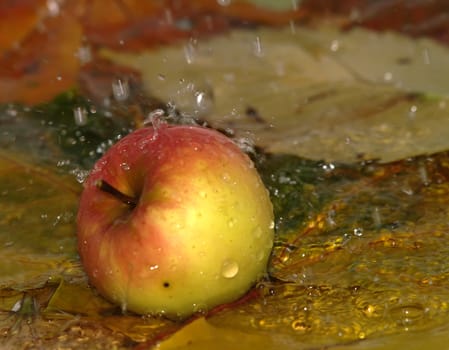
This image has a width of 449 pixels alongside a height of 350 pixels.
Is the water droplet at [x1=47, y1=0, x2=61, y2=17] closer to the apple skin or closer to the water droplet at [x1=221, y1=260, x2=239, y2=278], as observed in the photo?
the apple skin

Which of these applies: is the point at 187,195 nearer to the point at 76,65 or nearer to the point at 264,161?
the point at 264,161

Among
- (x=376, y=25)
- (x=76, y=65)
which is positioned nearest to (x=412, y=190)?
(x=76, y=65)

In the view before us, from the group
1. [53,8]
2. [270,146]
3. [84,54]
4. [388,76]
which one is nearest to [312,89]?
[388,76]

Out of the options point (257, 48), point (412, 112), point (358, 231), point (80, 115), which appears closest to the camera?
point (358, 231)

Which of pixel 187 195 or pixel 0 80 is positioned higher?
pixel 187 195

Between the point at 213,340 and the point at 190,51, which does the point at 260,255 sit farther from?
the point at 190,51

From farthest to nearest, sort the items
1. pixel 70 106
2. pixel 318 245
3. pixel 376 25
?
pixel 376 25, pixel 70 106, pixel 318 245

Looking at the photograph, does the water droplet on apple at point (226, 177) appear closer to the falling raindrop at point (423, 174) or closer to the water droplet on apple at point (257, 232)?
the water droplet on apple at point (257, 232)
